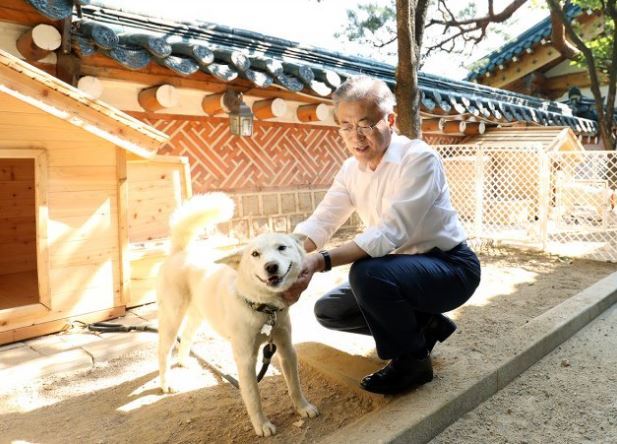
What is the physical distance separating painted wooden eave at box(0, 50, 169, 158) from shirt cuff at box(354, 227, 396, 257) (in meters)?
2.41

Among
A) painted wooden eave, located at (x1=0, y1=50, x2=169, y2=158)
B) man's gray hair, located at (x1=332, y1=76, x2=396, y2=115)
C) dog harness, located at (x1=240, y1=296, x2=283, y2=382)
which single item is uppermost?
painted wooden eave, located at (x1=0, y1=50, x2=169, y2=158)

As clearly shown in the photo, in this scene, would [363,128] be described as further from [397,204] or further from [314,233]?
[314,233]

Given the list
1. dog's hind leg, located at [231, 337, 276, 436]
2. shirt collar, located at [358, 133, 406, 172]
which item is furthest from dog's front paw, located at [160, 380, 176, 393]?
shirt collar, located at [358, 133, 406, 172]

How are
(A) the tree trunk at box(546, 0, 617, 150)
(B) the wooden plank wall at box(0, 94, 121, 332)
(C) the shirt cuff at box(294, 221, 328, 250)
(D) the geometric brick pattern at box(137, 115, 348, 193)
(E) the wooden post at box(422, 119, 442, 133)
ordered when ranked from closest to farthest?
(C) the shirt cuff at box(294, 221, 328, 250)
(B) the wooden plank wall at box(0, 94, 121, 332)
(D) the geometric brick pattern at box(137, 115, 348, 193)
(E) the wooden post at box(422, 119, 442, 133)
(A) the tree trunk at box(546, 0, 617, 150)

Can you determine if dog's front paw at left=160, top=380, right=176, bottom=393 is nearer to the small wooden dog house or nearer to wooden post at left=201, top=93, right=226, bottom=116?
the small wooden dog house

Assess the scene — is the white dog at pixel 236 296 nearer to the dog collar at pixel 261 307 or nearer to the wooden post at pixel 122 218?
the dog collar at pixel 261 307

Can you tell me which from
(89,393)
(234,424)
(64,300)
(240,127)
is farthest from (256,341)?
(240,127)

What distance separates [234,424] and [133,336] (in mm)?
1703

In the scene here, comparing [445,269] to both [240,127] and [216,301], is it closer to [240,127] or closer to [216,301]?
[216,301]

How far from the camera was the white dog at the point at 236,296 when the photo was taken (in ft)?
6.77

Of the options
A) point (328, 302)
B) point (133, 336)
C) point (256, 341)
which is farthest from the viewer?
point (133, 336)

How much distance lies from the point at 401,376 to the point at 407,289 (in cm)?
49

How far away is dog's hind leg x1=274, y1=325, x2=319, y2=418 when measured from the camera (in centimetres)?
237

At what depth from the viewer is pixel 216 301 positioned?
245 cm
